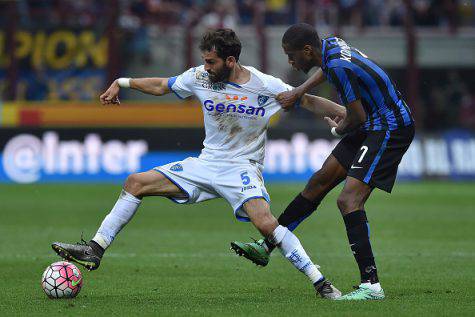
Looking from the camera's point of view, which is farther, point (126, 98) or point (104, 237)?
point (126, 98)

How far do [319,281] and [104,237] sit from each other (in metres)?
1.76

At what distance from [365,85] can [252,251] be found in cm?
161

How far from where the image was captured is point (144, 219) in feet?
51.2

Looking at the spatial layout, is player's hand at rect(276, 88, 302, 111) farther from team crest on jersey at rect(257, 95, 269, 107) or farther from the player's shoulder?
the player's shoulder

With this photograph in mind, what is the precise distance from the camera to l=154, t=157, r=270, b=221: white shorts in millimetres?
8250

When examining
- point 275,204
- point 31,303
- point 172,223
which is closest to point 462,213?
point 275,204

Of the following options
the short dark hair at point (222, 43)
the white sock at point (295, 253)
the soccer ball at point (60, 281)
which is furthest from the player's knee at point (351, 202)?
the soccer ball at point (60, 281)

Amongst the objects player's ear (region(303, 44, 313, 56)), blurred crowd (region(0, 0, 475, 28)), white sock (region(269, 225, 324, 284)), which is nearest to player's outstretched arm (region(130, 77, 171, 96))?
player's ear (region(303, 44, 313, 56))

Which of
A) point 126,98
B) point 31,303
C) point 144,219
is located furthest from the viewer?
point 126,98

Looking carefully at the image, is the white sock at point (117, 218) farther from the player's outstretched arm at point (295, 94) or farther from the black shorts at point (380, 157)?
the black shorts at point (380, 157)

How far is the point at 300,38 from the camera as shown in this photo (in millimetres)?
7969

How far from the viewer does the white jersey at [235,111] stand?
836cm

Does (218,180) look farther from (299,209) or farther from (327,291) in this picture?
(327,291)

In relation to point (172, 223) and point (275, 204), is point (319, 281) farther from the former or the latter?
point (275, 204)
